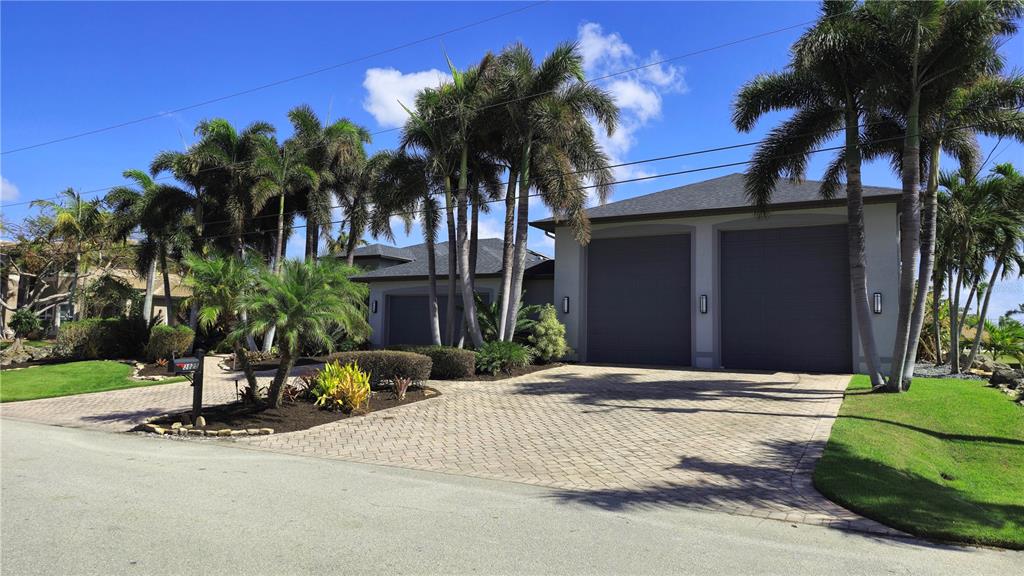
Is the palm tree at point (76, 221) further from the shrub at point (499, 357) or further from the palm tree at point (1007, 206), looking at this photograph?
the palm tree at point (1007, 206)

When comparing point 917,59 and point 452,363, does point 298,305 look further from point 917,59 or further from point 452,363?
point 917,59

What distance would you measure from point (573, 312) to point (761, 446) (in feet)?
44.0

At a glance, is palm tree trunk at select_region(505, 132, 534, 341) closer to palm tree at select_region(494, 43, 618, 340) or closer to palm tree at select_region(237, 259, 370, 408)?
palm tree at select_region(494, 43, 618, 340)

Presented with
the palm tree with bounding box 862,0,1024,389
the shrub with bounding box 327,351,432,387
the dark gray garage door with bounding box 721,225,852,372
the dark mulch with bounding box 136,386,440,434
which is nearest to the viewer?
the dark mulch with bounding box 136,386,440,434

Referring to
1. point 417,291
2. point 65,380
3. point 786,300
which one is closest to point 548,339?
point 786,300

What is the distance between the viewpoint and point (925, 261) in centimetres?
1403

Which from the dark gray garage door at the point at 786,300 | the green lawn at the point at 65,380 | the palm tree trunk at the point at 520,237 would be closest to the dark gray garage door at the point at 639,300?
the dark gray garage door at the point at 786,300

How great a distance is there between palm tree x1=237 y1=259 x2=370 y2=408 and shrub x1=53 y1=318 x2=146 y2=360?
1521 centimetres

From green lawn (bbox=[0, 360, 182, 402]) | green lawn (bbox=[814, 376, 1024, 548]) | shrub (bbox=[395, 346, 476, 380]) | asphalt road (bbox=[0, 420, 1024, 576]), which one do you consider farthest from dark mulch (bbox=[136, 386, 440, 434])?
green lawn (bbox=[814, 376, 1024, 548])

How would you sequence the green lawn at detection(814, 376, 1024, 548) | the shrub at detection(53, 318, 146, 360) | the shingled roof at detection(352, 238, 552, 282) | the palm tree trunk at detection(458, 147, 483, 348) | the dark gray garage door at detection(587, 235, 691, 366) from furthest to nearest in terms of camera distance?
1. the shingled roof at detection(352, 238, 552, 282)
2. the shrub at detection(53, 318, 146, 360)
3. the dark gray garage door at detection(587, 235, 691, 366)
4. the palm tree trunk at detection(458, 147, 483, 348)
5. the green lawn at detection(814, 376, 1024, 548)

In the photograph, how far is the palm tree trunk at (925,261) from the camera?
13664mm

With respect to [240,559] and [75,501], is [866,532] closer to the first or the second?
[240,559]

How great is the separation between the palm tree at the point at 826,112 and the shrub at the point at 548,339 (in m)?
7.49

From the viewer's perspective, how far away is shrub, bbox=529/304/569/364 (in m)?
20.0
